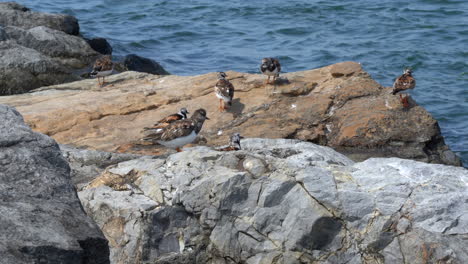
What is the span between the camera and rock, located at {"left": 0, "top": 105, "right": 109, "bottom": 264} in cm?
554

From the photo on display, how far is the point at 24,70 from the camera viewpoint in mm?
17891

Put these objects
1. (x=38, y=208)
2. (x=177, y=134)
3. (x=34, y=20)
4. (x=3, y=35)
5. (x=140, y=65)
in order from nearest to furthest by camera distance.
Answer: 1. (x=38, y=208)
2. (x=177, y=134)
3. (x=3, y=35)
4. (x=140, y=65)
5. (x=34, y=20)

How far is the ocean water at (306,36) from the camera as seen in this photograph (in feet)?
77.4

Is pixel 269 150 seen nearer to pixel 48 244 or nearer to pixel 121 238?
pixel 121 238

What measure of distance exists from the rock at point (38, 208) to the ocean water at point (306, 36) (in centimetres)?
1385

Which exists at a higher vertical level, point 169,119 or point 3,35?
point 169,119

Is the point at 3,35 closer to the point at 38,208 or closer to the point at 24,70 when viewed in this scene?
the point at 24,70

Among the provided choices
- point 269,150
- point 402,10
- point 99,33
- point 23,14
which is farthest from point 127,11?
point 269,150

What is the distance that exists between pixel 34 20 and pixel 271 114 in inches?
522

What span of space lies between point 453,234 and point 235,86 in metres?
7.44

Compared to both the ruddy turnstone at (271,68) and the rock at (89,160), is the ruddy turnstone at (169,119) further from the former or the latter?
the ruddy turnstone at (271,68)

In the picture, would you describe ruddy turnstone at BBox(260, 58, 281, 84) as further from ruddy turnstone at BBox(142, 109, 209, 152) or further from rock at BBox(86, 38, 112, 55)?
rock at BBox(86, 38, 112, 55)

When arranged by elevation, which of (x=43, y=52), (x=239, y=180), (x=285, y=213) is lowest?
(x=43, y=52)

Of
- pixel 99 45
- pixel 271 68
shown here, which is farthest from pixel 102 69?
pixel 99 45
